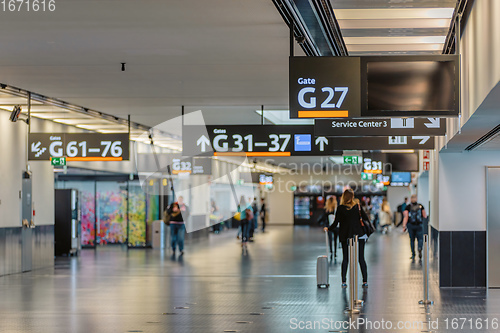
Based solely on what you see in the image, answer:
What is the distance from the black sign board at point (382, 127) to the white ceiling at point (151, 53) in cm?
128

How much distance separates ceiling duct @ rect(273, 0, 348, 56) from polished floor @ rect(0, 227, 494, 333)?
143 inches

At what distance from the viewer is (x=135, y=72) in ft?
41.0

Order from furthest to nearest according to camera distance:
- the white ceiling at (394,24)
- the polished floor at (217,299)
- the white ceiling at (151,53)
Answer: the polished floor at (217,299), the white ceiling at (151,53), the white ceiling at (394,24)

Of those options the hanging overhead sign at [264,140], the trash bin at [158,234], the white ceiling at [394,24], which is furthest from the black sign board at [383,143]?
the trash bin at [158,234]

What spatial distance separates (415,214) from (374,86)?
12.2 m

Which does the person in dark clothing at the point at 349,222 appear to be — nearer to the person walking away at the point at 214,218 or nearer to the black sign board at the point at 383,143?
the black sign board at the point at 383,143

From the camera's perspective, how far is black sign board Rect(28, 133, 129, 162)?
658 inches

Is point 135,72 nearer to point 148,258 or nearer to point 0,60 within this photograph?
point 0,60

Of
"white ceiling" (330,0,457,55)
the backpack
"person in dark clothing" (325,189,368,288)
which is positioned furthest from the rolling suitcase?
the backpack

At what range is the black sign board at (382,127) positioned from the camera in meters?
11.0

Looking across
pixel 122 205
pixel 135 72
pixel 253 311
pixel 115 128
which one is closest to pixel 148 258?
pixel 115 128

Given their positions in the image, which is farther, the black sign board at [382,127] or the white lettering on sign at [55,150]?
the white lettering on sign at [55,150]

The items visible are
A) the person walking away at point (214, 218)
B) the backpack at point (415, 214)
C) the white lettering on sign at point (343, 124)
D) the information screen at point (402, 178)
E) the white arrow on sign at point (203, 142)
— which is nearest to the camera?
the white lettering on sign at point (343, 124)
